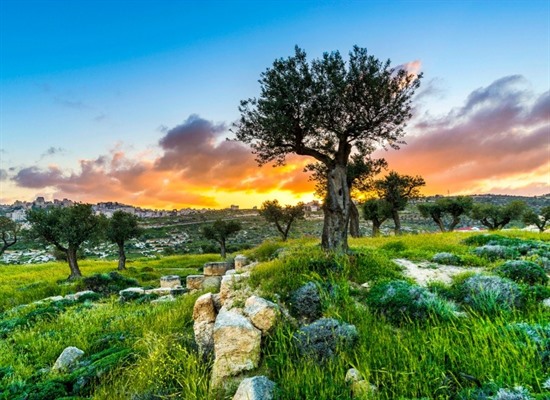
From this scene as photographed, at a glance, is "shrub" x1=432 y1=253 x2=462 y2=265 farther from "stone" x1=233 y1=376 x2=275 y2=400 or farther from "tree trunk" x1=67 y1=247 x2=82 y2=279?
"tree trunk" x1=67 y1=247 x2=82 y2=279

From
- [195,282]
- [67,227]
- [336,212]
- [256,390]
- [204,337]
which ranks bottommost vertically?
[195,282]

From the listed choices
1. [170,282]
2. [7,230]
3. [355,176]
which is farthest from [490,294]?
[7,230]

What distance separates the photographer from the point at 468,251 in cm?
1764

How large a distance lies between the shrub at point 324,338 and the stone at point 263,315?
2.28 feet

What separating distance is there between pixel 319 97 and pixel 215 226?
144 feet

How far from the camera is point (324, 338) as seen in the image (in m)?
6.99

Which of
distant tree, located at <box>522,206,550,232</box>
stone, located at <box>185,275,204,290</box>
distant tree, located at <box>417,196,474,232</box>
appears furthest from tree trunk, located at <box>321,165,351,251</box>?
distant tree, located at <box>522,206,550,232</box>

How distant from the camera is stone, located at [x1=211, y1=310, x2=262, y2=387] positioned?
6.67 m

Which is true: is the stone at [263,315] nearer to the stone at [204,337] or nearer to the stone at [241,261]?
the stone at [204,337]

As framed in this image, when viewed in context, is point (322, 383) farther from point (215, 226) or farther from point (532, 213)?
point (532, 213)

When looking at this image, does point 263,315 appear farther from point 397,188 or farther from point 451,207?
point 451,207

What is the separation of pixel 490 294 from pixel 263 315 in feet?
19.9

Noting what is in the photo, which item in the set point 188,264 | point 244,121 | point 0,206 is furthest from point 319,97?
point 0,206

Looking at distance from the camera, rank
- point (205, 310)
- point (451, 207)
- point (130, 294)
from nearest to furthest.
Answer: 1. point (205, 310)
2. point (130, 294)
3. point (451, 207)
